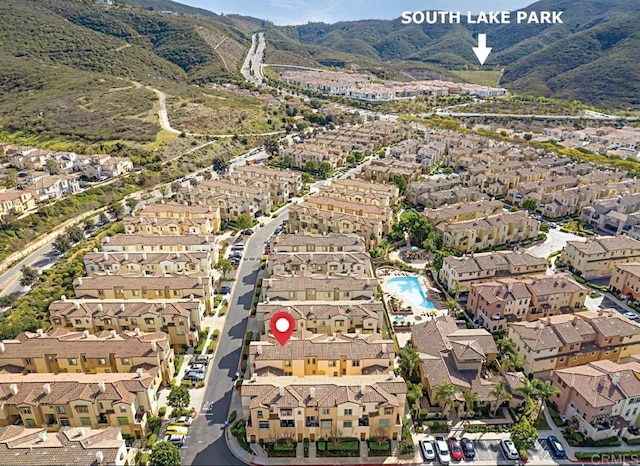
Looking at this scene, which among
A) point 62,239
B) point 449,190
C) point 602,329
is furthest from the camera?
point 449,190

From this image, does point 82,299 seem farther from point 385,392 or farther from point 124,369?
point 385,392

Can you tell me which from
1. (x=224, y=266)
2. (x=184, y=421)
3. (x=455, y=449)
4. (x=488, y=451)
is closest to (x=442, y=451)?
(x=455, y=449)

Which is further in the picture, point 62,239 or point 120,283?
point 62,239

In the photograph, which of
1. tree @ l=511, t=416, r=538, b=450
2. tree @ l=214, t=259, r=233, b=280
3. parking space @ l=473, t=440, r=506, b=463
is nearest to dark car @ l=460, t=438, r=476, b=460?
parking space @ l=473, t=440, r=506, b=463

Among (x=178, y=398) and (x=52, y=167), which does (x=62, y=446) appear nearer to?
(x=178, y=398)

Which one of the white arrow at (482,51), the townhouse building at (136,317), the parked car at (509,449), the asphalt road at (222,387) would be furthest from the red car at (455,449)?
the white arrow at (482,51)

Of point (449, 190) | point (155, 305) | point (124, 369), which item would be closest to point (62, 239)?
point (155, 305)

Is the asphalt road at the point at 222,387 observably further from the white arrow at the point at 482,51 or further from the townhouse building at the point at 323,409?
the white arrow at the point at 482,51
